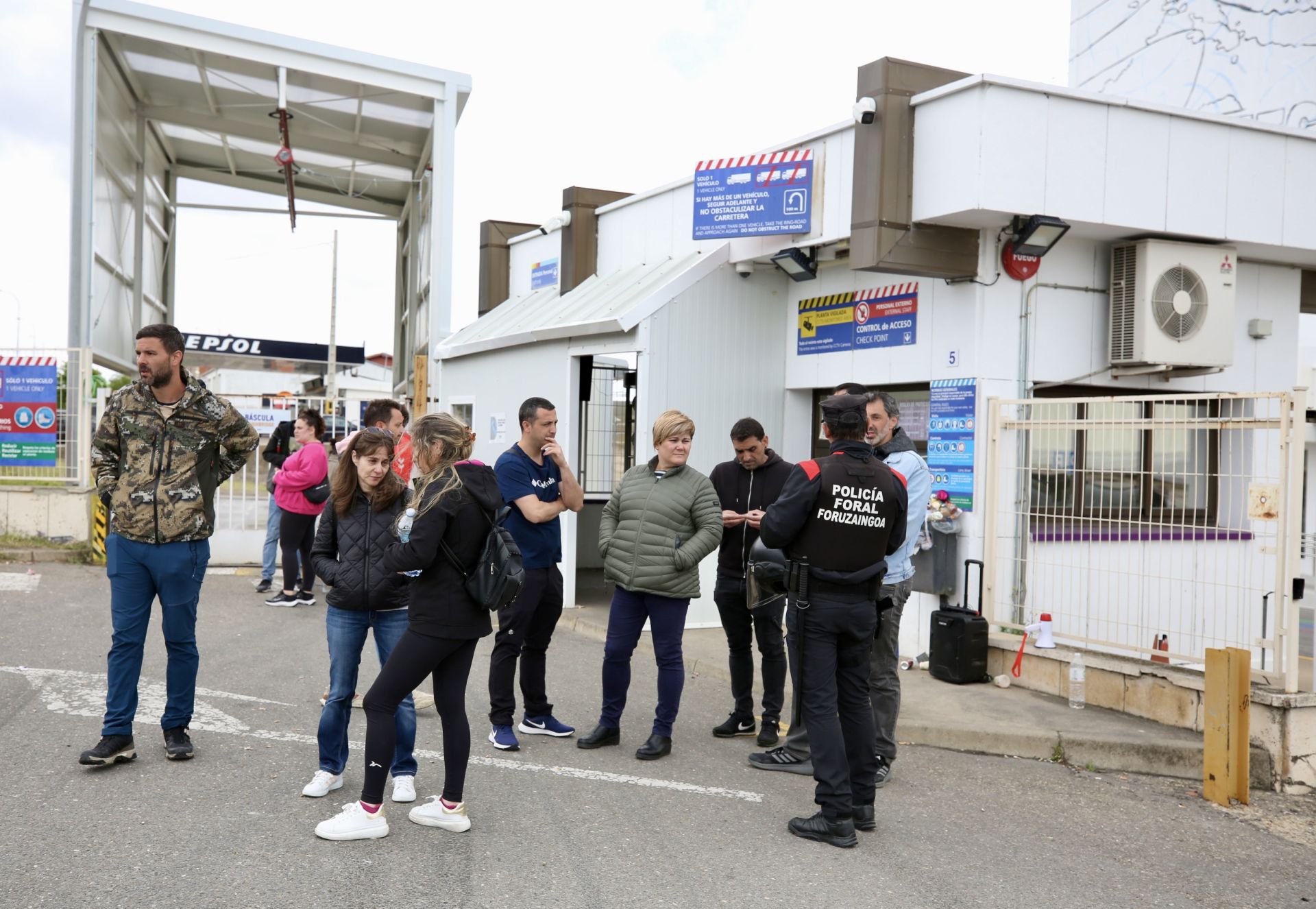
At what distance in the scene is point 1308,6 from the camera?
54.0ft

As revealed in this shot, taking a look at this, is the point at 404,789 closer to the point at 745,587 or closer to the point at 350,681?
the point at 350,681

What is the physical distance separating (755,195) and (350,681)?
6.19 m

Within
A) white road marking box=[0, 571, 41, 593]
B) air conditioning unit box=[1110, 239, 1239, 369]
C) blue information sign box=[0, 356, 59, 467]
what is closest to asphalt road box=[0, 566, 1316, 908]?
air conditioning unit box=[1110, 239, 1239, 369]

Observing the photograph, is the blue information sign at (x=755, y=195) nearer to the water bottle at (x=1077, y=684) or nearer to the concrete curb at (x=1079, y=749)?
the water bottle at (x=1077, y=684)

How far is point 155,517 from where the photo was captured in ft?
16.8

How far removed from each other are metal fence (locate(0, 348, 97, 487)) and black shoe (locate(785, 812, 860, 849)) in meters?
10.6

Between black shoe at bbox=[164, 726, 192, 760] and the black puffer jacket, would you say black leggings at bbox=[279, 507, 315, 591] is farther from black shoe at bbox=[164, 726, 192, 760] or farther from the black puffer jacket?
the black puffer jacket

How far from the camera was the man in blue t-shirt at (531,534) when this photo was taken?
225 inches

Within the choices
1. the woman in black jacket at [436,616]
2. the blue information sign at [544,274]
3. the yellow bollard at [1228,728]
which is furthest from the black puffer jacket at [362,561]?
the blue information sign at [544,274]

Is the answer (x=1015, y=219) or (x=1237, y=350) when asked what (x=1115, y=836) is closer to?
(x=1015, y=219)

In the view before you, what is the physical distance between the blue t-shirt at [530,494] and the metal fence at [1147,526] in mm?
3542

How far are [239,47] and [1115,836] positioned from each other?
47.7ft

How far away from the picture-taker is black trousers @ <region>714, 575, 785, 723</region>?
6227mm

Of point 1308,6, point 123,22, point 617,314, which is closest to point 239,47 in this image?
point 123,22
